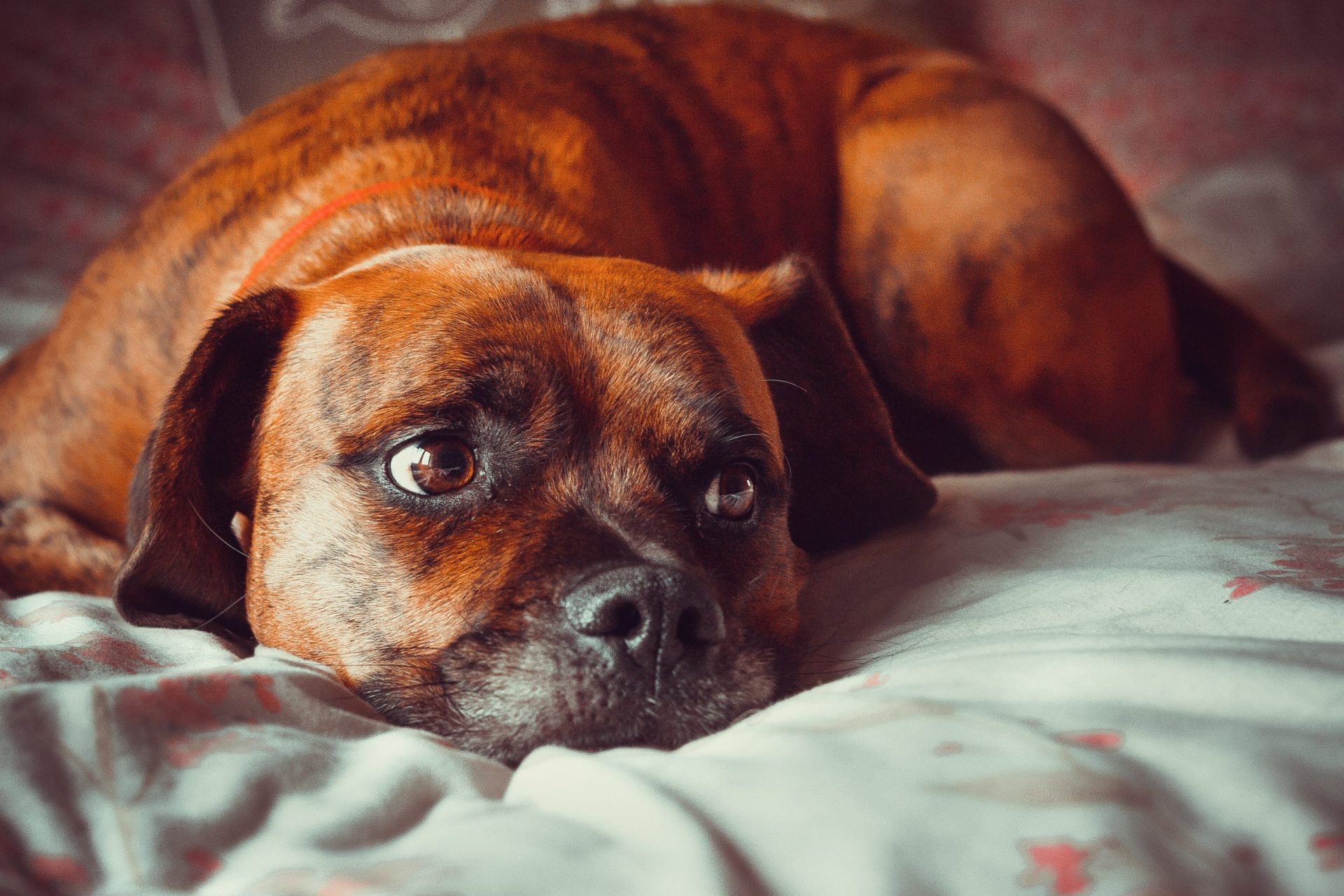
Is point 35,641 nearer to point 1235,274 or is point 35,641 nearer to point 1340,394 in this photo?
point 1340,394

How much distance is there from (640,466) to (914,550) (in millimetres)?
551

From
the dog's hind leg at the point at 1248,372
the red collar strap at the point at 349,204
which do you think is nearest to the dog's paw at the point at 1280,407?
the dog's hind leg at the point at 1248,372

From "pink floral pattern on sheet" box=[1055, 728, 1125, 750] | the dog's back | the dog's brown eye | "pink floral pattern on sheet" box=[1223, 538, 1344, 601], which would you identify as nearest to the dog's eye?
the dog's brown eye

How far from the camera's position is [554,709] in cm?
120

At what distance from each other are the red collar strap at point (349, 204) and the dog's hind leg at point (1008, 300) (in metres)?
1.14

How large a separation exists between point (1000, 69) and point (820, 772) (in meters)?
4.01

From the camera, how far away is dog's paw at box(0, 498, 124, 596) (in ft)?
6.37

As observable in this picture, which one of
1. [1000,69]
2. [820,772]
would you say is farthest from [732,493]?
[1000,69]

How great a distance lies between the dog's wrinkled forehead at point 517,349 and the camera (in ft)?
4.66

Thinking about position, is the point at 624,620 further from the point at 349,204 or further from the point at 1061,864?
the point at 349,204

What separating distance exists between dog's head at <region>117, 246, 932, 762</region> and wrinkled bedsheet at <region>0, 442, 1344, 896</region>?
0.44ft

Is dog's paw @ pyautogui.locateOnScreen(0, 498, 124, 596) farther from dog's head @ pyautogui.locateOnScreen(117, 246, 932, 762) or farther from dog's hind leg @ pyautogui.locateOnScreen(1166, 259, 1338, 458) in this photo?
dog's hind leg @ pyautogui.locateOnScreen(1166, 259, 1338, 458)

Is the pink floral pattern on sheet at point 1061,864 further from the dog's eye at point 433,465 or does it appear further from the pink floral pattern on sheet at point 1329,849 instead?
the dog's eye at point 433,465

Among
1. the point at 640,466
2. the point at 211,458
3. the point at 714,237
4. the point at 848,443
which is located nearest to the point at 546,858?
the point at 640,466
